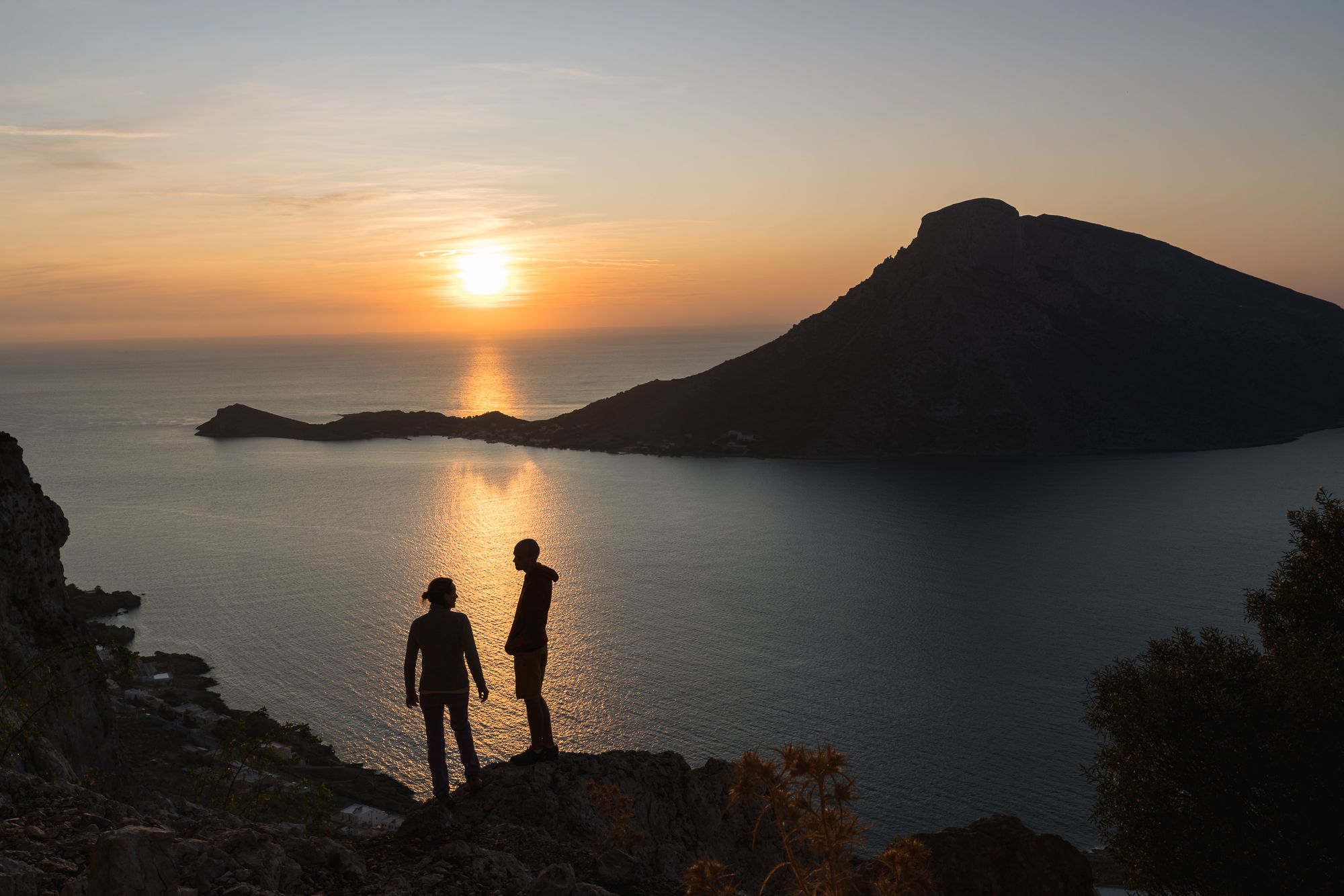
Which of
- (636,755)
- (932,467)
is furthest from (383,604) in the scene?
(932,467)

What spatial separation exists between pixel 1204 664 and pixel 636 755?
1088cm

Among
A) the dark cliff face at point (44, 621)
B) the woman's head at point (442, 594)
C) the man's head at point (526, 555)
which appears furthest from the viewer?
the dark cliff face at point (44, 621)

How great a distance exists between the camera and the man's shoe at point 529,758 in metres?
10.8

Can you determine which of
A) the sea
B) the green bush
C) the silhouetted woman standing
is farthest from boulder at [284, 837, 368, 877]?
the sea

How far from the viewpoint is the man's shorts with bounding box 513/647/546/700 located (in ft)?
33.9

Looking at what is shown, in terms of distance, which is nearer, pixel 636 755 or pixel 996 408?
pixel 636 755

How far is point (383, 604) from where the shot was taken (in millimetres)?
65875

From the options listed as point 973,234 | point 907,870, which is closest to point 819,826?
point 907,870

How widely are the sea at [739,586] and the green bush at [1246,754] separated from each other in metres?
16.1

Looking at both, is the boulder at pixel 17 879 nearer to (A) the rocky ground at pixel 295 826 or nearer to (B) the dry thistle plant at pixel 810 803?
(A) the rocky ground at pixel 295 826

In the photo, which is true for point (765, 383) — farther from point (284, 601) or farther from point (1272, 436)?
point (284, 601)

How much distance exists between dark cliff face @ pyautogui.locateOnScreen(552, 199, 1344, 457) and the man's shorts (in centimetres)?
12395

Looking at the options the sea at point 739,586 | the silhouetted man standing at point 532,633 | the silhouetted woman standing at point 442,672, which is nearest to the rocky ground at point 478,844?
the silhouetted woman standing at point 442,672

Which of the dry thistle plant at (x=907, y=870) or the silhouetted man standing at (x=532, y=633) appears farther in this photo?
the silhouetted man standing at (x=532, y=633)
